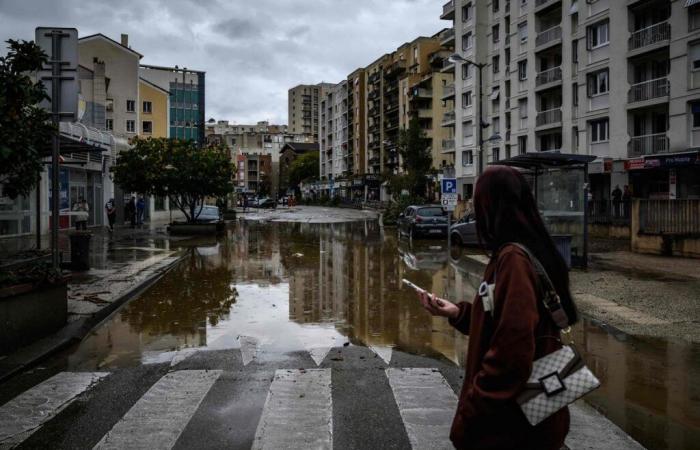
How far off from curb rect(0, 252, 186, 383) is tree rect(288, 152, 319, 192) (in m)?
124

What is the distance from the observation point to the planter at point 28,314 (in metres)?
6.80

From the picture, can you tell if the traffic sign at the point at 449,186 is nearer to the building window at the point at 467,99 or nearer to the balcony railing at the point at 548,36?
the balcony railing at the point at 548,36

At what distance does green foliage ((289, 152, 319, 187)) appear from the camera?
444 ft

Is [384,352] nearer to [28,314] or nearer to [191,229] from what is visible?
[28,314]

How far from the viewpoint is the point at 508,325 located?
2283 mm

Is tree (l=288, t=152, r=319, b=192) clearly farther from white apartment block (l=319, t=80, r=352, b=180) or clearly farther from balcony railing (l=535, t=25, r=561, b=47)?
balcony railing (l=535, t=25, r=561, b=47)

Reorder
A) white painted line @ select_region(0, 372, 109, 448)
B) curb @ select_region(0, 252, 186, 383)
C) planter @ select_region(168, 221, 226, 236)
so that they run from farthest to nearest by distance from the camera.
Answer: planter @ select_region(168, 221, 226, 236) < curb @ select_region(0, 252, 186, 383) < white painted line @ select_region(0, 372, 109, 448)

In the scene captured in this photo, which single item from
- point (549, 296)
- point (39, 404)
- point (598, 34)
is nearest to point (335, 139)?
point (598, 34)

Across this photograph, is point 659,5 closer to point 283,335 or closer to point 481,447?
point 283,335

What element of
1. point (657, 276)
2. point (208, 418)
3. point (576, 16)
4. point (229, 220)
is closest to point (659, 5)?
point (576, 16)

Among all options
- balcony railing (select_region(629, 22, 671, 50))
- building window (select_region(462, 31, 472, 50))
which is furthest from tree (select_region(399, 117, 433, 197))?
balcony railing (select_region(629, 22, 671, 50))

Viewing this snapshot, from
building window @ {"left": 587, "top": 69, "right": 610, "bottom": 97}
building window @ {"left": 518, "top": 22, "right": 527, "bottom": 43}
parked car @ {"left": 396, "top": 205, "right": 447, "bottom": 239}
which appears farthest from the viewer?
building window @ {"left": 518, "top": 22, "right": 527, "bottom": 43}

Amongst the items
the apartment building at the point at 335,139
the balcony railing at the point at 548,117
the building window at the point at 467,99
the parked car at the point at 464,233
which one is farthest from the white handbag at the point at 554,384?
the apartment building at the point at 335,139

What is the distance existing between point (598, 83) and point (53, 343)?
36906 millimetres
